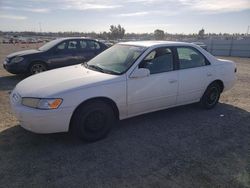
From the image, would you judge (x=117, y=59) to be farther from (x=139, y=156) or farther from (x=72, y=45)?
(x=72, y=45)

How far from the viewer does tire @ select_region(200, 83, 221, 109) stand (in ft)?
17.6

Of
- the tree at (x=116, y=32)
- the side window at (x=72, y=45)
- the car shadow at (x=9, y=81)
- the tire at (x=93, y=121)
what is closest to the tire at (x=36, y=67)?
the car shadow at (x=9, y=81)

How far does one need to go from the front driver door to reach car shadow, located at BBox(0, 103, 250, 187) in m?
0.43

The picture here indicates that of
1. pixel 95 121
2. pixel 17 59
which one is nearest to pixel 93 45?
pixel 17 59

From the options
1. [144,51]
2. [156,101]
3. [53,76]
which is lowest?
[156,101]

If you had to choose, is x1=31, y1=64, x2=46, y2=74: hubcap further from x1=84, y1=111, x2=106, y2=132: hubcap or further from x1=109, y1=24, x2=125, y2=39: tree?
x1=109, y1=24, x2=125, y2=39: tree

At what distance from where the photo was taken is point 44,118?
3305mm

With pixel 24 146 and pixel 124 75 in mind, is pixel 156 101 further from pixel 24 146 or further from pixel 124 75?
pixel 24 146

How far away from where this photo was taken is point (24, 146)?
3.62 m

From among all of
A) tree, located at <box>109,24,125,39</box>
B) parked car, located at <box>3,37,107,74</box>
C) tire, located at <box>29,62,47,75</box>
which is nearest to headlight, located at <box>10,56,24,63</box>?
parked car, located at <box>3,37,107,74</box>

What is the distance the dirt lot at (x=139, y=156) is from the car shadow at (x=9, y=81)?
269 centimetres

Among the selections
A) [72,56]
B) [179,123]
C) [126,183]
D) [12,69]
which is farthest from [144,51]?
[12,69]

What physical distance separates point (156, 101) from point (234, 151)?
155 cm

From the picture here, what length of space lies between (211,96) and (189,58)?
1163 millimetres
